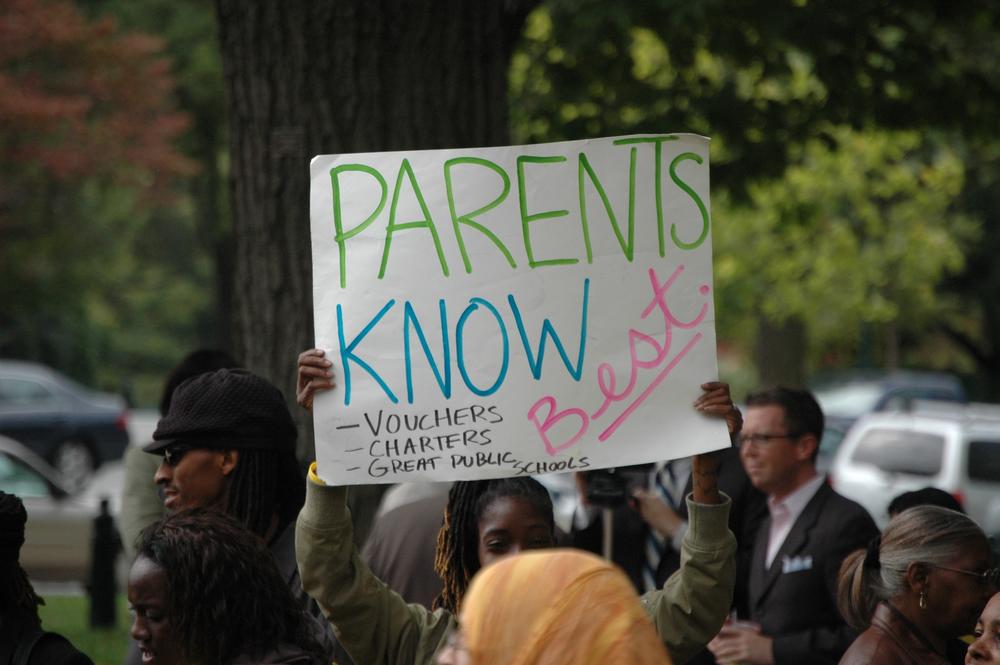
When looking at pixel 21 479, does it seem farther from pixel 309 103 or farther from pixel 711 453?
pixel 711 453

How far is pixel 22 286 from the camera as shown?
2634cm

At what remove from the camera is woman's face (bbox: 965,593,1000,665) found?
3.43 m

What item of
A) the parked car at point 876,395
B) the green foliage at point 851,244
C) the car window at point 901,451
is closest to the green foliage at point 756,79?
the car window at point 901,451

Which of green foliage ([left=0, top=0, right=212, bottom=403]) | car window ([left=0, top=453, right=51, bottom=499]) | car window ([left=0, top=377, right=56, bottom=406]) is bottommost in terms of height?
car window ([left=0, top=453, right=51, bottom=499])

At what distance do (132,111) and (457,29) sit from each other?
1676cm

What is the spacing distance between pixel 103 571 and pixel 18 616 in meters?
7.30

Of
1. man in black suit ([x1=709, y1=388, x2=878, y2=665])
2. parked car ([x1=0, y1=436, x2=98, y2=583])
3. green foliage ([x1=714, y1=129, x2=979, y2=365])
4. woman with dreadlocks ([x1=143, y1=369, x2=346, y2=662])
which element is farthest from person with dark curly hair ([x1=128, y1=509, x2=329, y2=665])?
green foliage ([x1=714, y1=129, x2=979, y2=365])

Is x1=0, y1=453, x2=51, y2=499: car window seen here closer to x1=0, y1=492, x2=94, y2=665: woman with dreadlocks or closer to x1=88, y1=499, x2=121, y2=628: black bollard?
x1=88, y1=499, x2=121, y2=628: black bollard

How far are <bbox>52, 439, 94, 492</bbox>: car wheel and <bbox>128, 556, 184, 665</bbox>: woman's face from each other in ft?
69.8

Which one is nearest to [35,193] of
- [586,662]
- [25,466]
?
[25,466]

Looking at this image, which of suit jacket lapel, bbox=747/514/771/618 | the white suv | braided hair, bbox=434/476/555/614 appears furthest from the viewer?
the white suv

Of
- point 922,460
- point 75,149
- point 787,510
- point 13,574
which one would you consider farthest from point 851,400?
point 13,574

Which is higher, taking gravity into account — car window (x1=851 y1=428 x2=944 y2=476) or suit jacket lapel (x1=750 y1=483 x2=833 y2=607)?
suit jacket lapel (x1=750 y1=483 x2=833 y2=607)

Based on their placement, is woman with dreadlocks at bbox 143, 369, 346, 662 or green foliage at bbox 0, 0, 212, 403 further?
green foliage at bbox 0, 0, 212, 403
